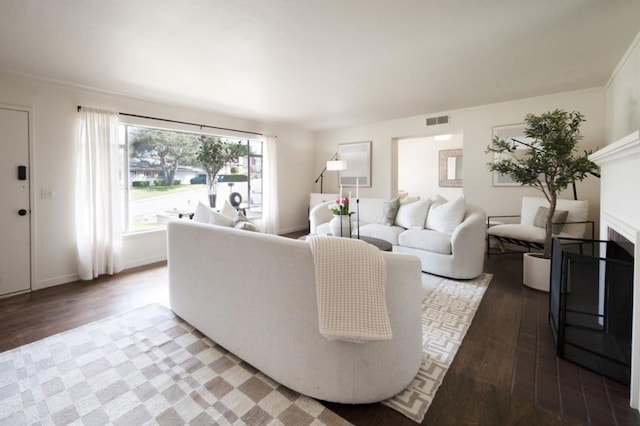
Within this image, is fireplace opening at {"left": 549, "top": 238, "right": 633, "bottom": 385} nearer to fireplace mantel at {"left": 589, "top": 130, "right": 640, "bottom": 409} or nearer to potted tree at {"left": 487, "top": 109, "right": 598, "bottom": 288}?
fireplace mantel at {"left": 589, "top": 130, "right": 640, "bottom": 409}

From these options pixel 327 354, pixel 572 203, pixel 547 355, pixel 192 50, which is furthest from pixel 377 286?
pixel 572 203

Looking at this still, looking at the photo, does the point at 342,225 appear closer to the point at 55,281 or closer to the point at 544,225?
the point at 544,225

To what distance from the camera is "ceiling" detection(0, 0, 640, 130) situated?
2.00m

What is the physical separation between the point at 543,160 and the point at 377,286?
2.70 meters

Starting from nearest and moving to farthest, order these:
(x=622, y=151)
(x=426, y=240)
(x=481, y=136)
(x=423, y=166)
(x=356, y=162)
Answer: (x=622, y=151) < (x=426, y=240) < (x=481, y=136) < (x=356, y=162) < (x=423, y=166)

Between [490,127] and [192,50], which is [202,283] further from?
[490,127]

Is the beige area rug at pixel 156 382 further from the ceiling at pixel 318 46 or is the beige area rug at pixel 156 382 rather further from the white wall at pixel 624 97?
the white wall at pixel 624 97

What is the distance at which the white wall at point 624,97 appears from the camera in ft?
8.47

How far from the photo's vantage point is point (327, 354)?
1.45 m

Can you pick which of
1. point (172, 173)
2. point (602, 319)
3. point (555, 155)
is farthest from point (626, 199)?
point (172, 173)

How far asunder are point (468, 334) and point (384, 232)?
2.00 meters

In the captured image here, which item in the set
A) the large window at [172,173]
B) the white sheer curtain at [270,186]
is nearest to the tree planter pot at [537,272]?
the white sheer curtain at [270,186]

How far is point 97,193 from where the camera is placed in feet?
11.9

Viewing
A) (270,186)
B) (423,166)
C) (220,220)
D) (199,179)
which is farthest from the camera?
(423,166)
